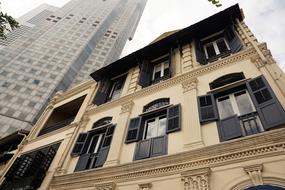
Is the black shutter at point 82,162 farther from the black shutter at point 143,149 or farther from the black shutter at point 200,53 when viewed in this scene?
the black shutter at point 200,53

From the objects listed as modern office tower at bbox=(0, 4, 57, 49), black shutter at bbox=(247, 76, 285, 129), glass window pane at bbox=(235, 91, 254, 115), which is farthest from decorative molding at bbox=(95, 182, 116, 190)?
modern office tower at bbox=(0, 4, 57, 49)

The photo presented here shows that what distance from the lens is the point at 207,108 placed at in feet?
20.7

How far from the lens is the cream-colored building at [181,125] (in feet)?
15.8

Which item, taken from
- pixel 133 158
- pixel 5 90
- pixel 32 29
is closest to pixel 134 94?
pixel 133 158

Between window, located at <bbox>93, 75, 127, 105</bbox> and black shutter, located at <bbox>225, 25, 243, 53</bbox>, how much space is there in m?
5.22

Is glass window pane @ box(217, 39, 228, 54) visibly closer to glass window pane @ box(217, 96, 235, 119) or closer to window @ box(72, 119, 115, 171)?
glass window pane @ box(217, 96, 235, 119)

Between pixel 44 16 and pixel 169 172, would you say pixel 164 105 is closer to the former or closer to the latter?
pixel 169 172

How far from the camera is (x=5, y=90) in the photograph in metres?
35.0

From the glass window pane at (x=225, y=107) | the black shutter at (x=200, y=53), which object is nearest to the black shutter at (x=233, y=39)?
the black shutter at (x=200, y=53)

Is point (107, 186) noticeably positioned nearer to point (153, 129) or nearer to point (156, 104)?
point (153, 129)

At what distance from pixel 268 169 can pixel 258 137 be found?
70 centimetres

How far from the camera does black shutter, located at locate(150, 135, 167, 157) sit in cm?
619

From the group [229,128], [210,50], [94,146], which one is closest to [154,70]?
[210,50]

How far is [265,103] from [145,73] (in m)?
5.39
